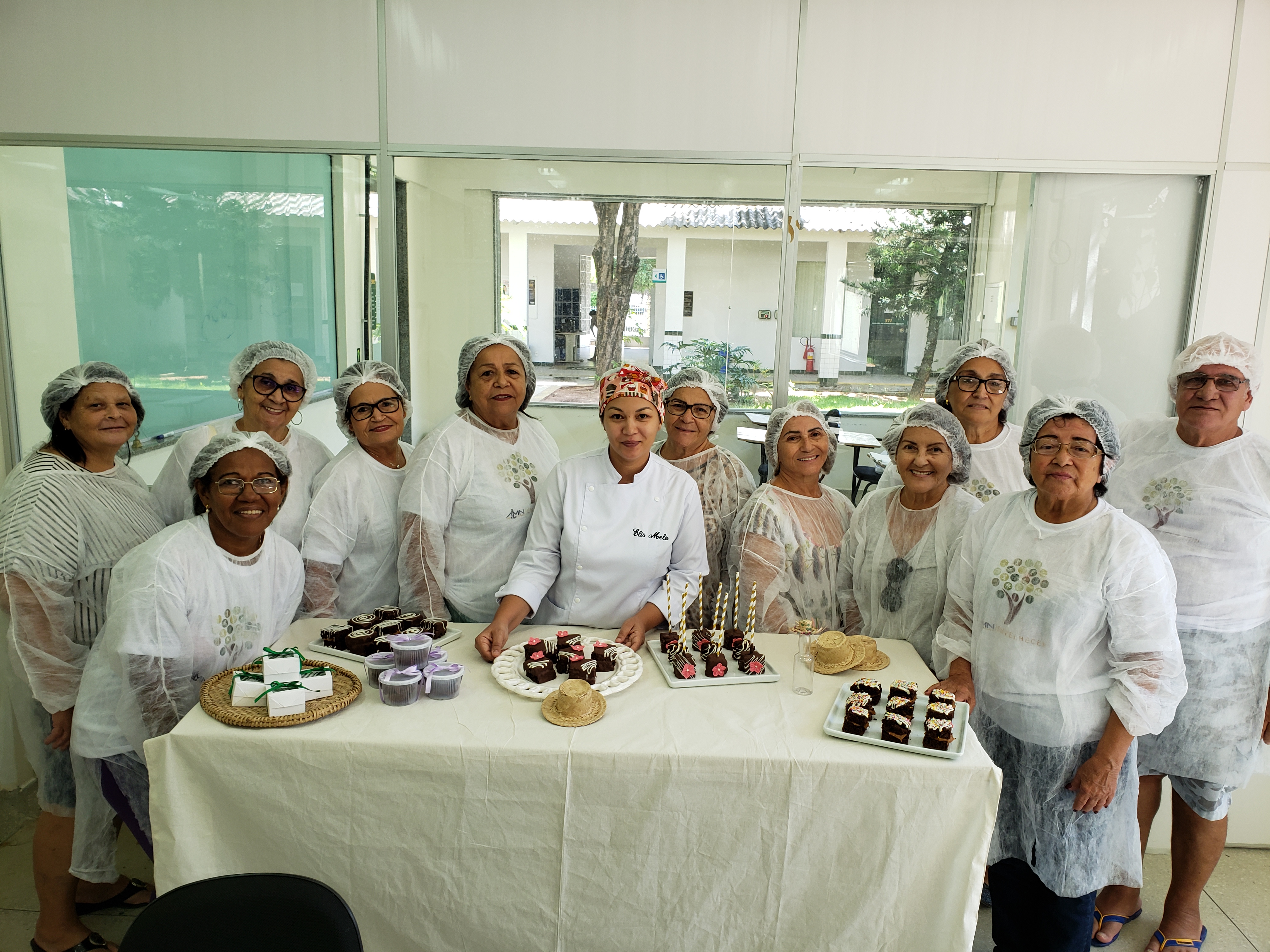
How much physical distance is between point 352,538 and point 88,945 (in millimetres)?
1569

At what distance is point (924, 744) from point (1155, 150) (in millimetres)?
3035

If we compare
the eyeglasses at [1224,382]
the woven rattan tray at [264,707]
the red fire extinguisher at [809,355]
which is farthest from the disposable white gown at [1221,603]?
the woven rattan tray at [264,707]

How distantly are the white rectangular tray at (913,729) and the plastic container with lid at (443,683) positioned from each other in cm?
99

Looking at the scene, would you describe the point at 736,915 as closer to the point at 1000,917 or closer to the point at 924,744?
the point at 924,744

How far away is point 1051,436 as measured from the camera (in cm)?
228

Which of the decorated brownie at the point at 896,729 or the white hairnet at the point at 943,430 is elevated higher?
the white hairnet at the point at 943,430

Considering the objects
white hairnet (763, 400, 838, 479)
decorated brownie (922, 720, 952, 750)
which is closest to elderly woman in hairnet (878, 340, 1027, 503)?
white hairnet (763, 400, 838, 479)

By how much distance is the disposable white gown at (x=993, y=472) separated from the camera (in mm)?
3100

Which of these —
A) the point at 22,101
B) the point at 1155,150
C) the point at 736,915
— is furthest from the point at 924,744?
the point at 22,101

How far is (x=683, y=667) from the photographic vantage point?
231 cm

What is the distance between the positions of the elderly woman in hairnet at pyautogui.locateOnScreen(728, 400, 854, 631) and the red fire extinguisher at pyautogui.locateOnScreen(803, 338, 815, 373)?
911mm

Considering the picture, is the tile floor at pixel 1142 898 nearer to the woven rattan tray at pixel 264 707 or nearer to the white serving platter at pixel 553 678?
the woven rattan tray at pixel 264 707

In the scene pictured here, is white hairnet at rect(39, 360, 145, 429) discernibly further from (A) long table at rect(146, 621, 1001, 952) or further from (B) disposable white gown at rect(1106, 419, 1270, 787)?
(B) disposable white gown at rect(1106, 419, 1270, 787)

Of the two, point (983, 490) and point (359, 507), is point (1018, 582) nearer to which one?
point (983, 490)
